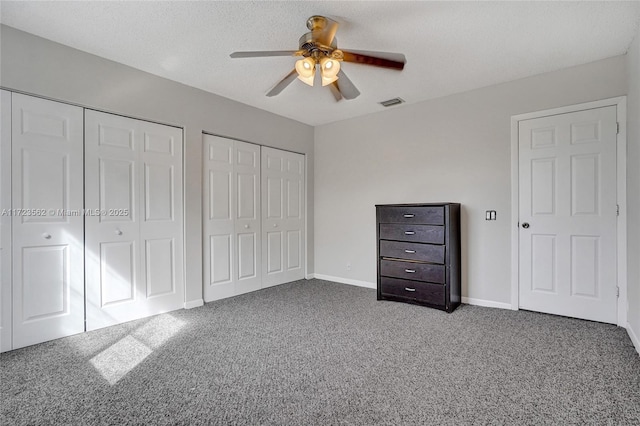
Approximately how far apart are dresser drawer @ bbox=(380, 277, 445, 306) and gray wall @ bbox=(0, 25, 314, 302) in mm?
2149

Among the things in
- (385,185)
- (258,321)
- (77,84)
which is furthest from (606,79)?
(77,84)

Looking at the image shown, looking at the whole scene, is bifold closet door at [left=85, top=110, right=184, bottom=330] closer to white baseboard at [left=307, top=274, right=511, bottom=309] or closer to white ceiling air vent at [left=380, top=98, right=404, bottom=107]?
white baseboard at [left=307, top=274, right=511, bottom=309]

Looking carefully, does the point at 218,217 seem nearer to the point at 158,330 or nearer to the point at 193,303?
the point at 193,303

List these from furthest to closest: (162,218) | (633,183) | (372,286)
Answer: (372,286) → (162,218) → (633,183)

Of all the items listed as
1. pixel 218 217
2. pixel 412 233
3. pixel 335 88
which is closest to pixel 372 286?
pixel 412 233

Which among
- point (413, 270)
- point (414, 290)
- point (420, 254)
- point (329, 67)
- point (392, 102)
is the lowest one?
point (414, 290)

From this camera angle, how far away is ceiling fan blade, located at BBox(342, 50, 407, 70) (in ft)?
6.91

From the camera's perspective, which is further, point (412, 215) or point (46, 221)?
point (412, 215)

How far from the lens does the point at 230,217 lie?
12.9ft

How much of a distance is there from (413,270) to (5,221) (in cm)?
363

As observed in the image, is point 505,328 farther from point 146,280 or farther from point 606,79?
point 146,280

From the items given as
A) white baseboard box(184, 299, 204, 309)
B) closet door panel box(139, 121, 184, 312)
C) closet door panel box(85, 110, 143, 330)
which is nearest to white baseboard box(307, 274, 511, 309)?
white baseboard box(184, 299, 204, 309)

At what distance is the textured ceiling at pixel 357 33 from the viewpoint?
7.11 ft

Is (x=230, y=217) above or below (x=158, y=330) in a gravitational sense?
above
